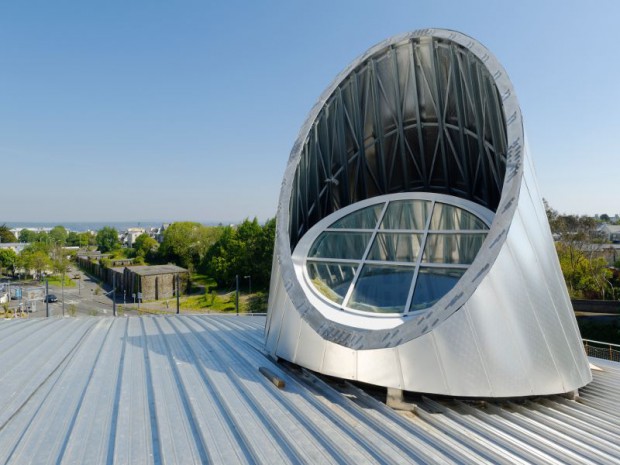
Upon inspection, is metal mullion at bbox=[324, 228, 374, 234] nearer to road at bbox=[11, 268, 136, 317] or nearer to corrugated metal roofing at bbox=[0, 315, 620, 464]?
corrugated metal roofing at bbox=[0, 315, 620, 464]

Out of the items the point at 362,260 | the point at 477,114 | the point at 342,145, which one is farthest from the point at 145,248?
the point at 477,114

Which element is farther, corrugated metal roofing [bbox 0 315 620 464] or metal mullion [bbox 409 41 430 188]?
metal mullion [bbox 409 41 430 188]

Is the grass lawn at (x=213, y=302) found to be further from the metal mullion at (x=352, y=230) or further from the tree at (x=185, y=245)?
the metal mullion at (x=352, y=230)

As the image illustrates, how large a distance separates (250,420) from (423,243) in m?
6.23

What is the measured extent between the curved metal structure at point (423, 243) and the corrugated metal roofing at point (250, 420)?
55 centimetres

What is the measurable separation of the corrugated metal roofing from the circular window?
7.03 feet

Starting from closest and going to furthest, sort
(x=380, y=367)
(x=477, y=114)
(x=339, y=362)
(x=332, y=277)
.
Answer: (x=380, y=367)
(x=339, y=362)
(x=332, y=277)
(x=477, y=114)

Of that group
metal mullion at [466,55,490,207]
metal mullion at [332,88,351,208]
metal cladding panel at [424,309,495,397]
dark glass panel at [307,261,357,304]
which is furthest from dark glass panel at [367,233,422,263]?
metal mullion at [332,88,351,208]

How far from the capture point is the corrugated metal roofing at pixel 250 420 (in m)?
4.75

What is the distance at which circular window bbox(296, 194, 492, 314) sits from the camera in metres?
7.95

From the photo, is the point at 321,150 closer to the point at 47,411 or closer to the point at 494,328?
the point at 494,328

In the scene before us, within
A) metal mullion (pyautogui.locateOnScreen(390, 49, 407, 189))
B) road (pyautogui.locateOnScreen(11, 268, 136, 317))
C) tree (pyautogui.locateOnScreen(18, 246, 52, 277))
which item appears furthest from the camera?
tree (pyautogui.locateOnScreen(18, 246, 52, 277))

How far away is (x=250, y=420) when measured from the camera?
18.0 feet

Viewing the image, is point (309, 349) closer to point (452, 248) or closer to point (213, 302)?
point (452, 248)
